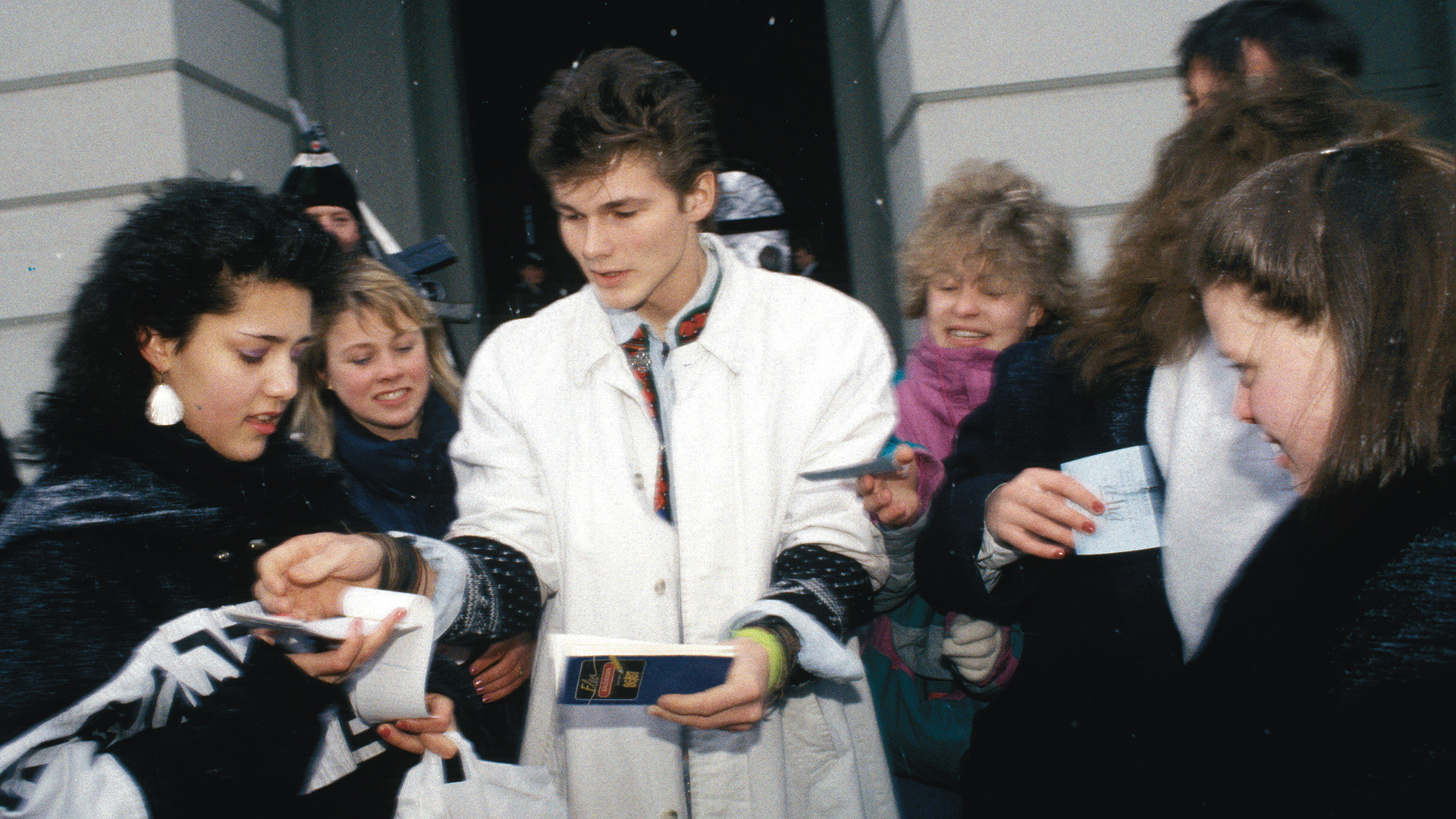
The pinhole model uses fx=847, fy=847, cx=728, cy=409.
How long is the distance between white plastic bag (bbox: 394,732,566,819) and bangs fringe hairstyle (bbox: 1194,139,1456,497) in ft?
4.39

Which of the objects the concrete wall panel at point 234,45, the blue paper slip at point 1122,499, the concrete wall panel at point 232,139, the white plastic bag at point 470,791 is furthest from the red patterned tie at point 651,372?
the concrete wall panel at point 234,45

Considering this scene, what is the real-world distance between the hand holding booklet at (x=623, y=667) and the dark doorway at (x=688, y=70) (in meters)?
2.61

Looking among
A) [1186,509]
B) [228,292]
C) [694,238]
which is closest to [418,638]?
[228,292]

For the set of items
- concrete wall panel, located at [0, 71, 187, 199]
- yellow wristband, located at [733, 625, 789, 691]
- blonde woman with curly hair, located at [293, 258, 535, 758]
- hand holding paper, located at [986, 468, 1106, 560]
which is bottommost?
yellow wristband, located at [733, 625, 789, 691]

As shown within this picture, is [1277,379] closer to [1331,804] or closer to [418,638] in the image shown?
[1331,804]

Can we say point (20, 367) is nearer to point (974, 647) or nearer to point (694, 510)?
point (694, 510)

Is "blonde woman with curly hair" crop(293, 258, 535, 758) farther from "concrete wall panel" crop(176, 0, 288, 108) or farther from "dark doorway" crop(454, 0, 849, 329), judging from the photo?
"concrete wall panel" crop(176, 0, 288, 108)

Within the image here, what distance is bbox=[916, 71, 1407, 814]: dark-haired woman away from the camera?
130 centimetres

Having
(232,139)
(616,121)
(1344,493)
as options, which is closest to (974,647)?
(1344,493)

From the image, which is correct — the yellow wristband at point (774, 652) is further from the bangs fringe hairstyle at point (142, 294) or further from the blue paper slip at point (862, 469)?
the bangs fringe hairstyle at point (142, 294)

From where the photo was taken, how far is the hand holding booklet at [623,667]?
1.20m

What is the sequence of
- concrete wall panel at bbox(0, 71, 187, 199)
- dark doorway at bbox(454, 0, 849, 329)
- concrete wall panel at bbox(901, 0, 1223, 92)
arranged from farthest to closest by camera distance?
1. dark doorway at bbox(454, 0, 849, 329)
2. concrete wall panel at bbox(0, 71, 187, 199)
3. concrete wall panel at bbox(901, 0, 1223, 92)

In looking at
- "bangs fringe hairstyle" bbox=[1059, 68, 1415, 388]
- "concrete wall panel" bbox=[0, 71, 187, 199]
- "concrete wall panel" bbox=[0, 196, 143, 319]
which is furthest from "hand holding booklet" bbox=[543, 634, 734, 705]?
"concrete wall panel" bbox=[0, 196, 143, 319]

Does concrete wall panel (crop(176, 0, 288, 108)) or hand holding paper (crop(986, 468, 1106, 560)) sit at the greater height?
concrete wall panel (crop(176, 0, 288, 108))
